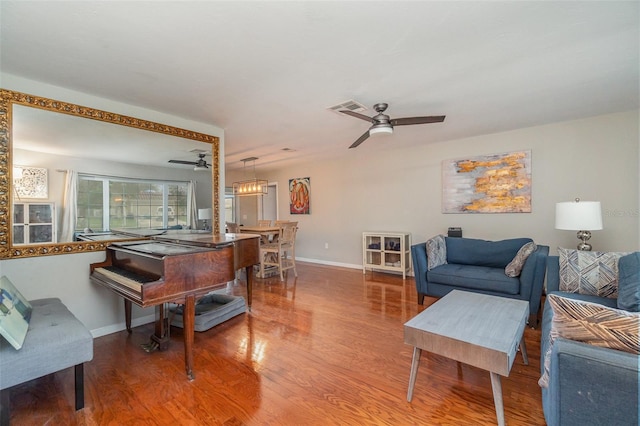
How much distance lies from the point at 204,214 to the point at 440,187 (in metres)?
3.77

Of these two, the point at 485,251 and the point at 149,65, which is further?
the point at 485,251

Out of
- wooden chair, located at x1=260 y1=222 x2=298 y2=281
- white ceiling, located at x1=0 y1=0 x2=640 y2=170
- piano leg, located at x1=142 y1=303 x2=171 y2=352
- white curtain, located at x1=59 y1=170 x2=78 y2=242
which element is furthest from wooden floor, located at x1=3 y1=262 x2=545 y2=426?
white ceiling, located at x1=0 y1=0 x2=640 y2=170

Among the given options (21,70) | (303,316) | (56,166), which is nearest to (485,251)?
(303,316)

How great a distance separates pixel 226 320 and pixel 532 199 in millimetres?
4398

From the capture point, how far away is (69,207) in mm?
2611

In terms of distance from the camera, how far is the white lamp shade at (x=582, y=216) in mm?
2873

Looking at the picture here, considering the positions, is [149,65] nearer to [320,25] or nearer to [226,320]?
[320,25]

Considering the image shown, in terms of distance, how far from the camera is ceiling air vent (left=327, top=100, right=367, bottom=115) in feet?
9.68

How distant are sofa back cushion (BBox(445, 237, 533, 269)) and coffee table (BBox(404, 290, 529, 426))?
5.13 feet

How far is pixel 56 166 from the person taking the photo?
8.41 feet

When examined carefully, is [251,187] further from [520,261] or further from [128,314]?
[520,261]

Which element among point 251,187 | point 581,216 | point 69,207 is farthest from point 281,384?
point 251,187

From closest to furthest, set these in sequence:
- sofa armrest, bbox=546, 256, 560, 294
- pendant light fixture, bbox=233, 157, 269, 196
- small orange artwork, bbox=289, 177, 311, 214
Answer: sofa armrest, bbox=546, 256, 560, 294 < pendant light fixture, bbox=233, 157, 269, 196 < small orange artwork, bbox=289, 177, 311, 214

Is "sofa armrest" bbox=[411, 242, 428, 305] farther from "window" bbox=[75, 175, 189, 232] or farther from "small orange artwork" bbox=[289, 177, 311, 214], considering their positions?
"small orange artwork" bbox=[289, 177, 311, 214]
